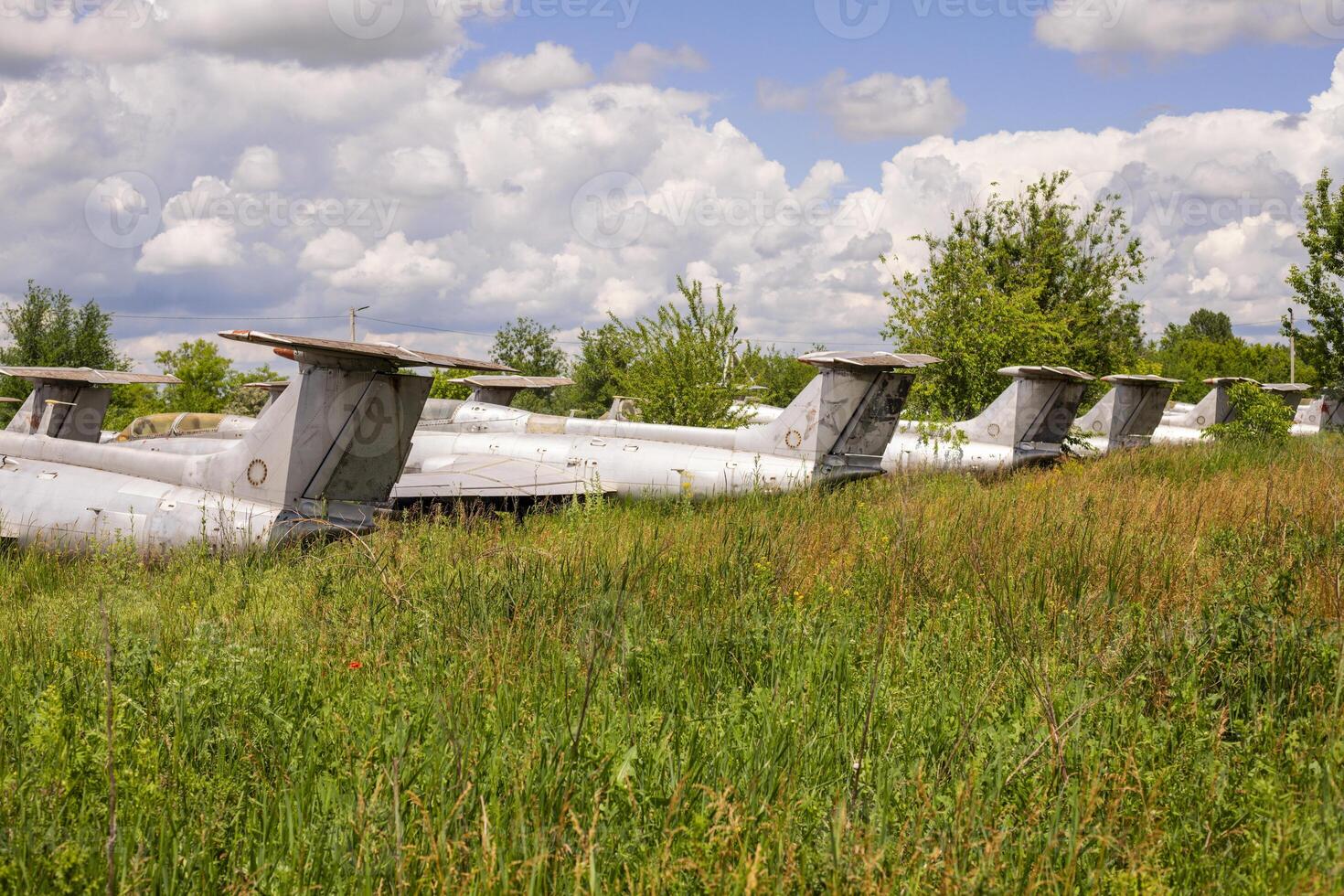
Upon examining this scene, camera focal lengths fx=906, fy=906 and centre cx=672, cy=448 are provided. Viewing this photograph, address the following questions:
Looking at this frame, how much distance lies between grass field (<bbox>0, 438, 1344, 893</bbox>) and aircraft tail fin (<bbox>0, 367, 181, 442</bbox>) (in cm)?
983

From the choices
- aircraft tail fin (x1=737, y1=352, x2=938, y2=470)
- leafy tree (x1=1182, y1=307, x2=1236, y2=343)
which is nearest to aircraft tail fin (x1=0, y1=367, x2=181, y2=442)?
aircraft tail fin (x1=737, y1=352, x2=938, y2=470)

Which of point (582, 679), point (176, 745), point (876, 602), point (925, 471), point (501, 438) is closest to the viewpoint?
point (176, 745)

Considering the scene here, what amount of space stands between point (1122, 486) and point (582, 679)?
9.18 meters

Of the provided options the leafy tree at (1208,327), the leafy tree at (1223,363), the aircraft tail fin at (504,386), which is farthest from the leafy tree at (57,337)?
the leafy tree at (1208,327)

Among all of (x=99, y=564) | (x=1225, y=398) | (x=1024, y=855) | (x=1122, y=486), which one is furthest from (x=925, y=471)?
(x=1225, y=398)

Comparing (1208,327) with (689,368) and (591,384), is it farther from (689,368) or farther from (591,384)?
(689,368)

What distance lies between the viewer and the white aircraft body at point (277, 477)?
9703mm

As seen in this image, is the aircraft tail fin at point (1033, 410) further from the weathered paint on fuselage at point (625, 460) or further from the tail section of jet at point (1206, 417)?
the tail section of jet at point (1206, 417)

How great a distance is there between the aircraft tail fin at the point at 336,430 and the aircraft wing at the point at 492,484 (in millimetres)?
1184

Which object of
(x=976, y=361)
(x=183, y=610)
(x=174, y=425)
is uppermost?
(x=976, y=361)

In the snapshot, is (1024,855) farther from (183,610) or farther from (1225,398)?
(1225,398)

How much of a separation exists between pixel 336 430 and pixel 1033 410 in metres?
14.0

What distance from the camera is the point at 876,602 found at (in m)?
5.32

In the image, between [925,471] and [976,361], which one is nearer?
[925,471]
